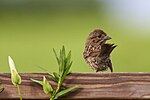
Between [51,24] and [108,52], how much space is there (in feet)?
25.6

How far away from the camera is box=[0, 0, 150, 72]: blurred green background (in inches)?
228

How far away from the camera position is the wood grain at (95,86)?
1.61 metres

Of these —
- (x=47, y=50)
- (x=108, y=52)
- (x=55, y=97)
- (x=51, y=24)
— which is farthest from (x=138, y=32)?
(x=55, y=97)

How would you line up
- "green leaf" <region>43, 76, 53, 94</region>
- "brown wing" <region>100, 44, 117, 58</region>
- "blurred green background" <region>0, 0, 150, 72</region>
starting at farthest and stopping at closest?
"blurred green background" <region>0, 0, 150, 72</region>
"brown wing" <region>100, 44, 117, 58</region>
"green leaf" <region>43, 76, 53, 94</region>

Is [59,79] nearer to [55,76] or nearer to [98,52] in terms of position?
[55,76]

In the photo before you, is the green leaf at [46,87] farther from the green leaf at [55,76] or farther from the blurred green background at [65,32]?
the blurred green background at [65,32]

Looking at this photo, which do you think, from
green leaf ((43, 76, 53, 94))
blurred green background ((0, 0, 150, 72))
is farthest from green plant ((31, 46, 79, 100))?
blurred green background ((0, 0, 150, 72))

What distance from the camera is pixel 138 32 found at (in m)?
7.74

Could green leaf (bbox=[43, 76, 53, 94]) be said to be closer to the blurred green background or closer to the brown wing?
the brown wing

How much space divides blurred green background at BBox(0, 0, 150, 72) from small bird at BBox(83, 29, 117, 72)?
7.31 ft

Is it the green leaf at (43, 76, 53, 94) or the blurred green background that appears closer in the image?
the green leaf at (43, 76, 53, 94)

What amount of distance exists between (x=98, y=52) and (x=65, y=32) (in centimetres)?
597

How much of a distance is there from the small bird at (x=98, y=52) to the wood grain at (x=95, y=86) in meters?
0.37

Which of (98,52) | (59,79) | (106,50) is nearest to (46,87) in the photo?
(59,79)
